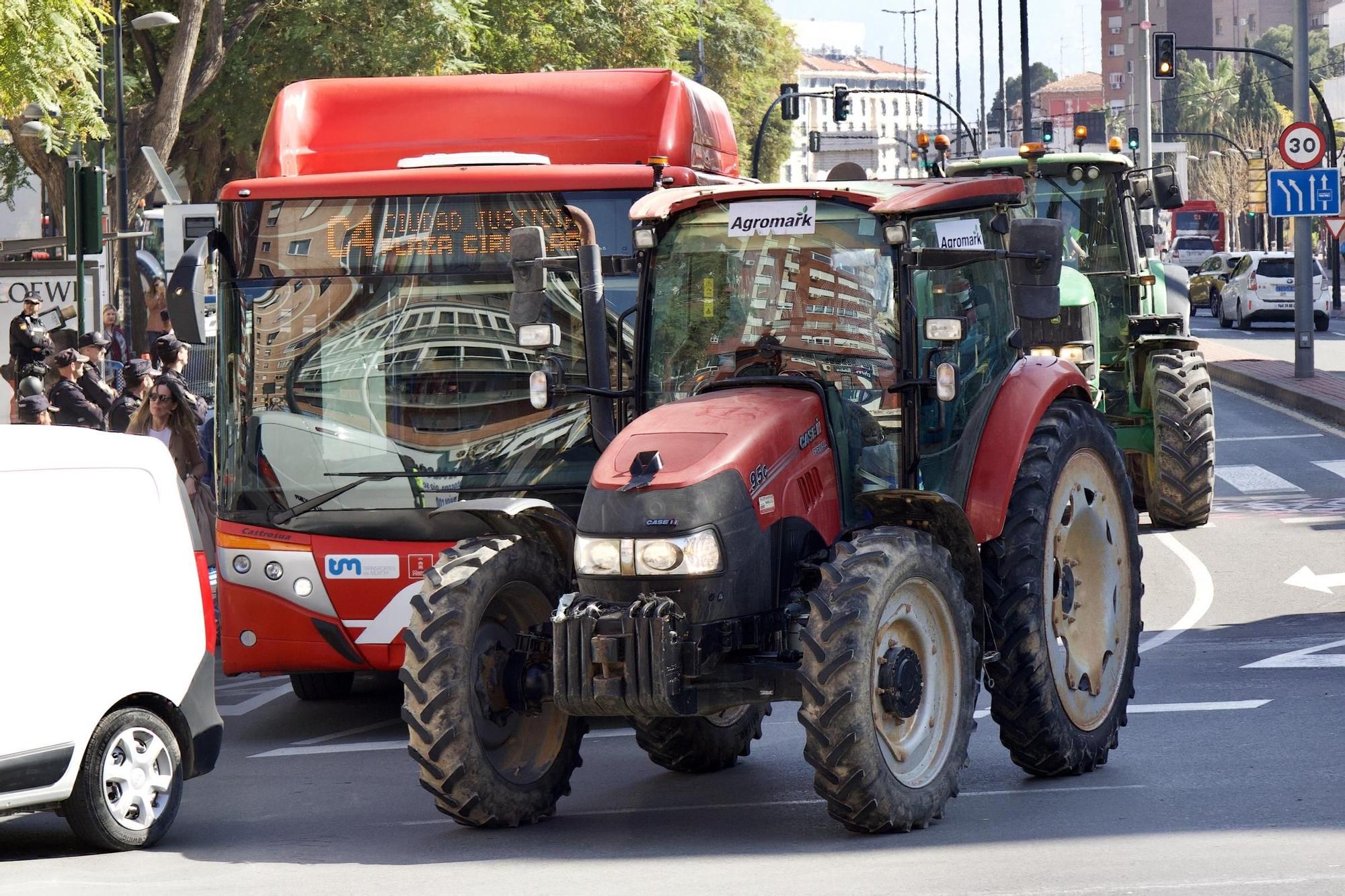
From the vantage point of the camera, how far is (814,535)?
7312 millimetres

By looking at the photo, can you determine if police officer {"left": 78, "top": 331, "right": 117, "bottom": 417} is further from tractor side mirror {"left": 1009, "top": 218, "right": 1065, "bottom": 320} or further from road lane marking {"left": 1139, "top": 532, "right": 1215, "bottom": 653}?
tractor side mirror {"left": 1009, "top": 218, "right": 1065, "bottom": 320}

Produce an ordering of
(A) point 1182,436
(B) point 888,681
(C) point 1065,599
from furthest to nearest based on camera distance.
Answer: (A) point 1182,436
(C) point 1065,599
(B) point 888,681

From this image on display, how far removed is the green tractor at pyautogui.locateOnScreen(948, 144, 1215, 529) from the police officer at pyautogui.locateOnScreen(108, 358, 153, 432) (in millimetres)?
6960

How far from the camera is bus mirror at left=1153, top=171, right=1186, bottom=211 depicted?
1639 centimetres

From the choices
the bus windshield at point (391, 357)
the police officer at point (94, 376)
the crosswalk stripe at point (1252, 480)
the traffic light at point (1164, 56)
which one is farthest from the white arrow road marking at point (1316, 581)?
the traffic light at point (1164, 56)

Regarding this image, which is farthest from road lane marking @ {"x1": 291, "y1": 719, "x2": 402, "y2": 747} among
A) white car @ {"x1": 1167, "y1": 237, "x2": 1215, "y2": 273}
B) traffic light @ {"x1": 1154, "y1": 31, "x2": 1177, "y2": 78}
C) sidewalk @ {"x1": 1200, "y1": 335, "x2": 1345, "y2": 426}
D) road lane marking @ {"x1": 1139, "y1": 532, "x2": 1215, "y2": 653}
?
white car @ {"x1": 1167, "y1": 237, "x2": 1215, "y2": 273}

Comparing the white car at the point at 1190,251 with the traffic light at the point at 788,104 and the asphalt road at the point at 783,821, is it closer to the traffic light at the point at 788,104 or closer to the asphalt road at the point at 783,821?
the traffic light at the point at 788,104

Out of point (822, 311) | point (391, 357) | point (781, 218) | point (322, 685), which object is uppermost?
point (781, 218)

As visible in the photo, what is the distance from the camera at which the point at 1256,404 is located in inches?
1097

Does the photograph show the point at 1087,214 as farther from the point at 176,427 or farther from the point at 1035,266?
the point at 1035,266

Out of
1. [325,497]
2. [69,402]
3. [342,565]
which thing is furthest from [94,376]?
[342,565]

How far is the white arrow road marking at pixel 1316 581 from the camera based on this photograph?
44.5ft

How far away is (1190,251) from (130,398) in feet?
200

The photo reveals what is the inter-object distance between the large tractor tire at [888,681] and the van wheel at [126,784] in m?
2.73
